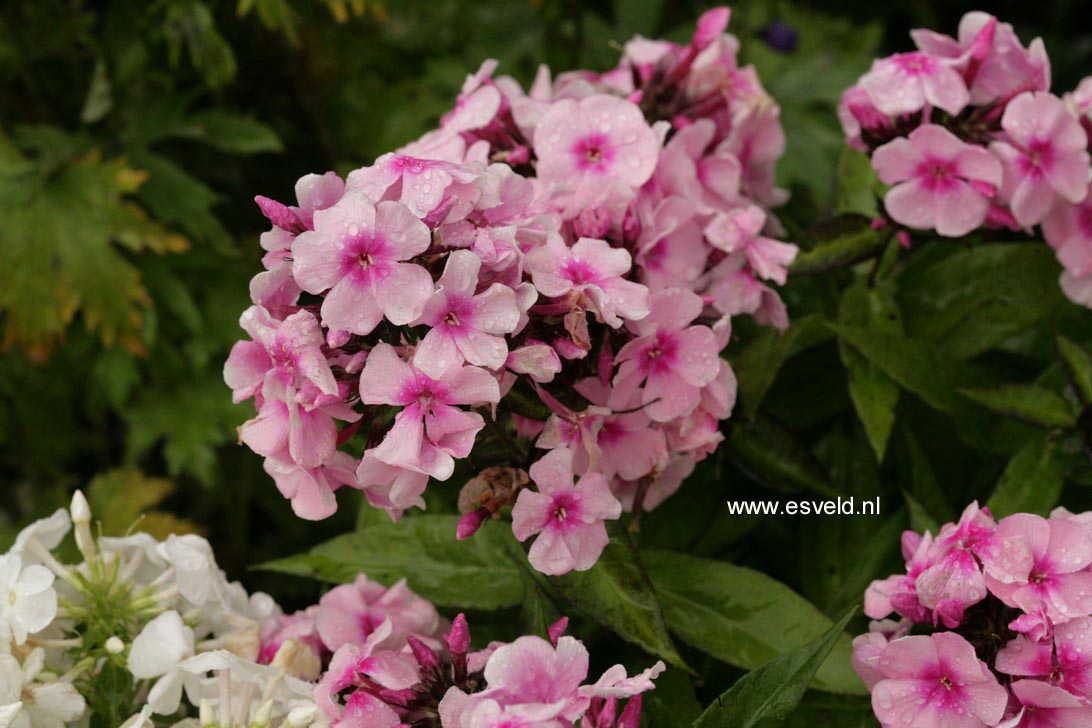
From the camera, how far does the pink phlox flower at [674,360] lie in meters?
0.64

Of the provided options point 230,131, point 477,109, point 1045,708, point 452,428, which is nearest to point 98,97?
point 230,131

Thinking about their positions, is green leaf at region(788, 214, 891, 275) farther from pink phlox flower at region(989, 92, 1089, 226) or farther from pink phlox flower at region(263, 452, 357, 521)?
pink phlox flower at region(263, 452, 357, 521)

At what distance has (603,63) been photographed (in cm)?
154

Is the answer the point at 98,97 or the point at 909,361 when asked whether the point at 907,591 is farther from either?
the point at 98,97

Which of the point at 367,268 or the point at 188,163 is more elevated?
the point at 367,268

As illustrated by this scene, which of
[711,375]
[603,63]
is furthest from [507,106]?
[603,63]

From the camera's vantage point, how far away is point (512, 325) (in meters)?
0.54

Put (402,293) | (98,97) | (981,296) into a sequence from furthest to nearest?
1. (98,97)
2. (981,296)
3. (402,293)

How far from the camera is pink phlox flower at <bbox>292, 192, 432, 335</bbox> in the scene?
0.54 m

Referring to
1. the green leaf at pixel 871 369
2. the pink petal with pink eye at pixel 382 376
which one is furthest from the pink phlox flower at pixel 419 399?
the green leaf at pixel 871 369

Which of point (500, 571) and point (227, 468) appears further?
point (227, 468)

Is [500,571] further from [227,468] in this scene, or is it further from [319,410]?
[227,468]

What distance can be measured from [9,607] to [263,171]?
43.4 inches

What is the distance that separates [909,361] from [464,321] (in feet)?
1.38
